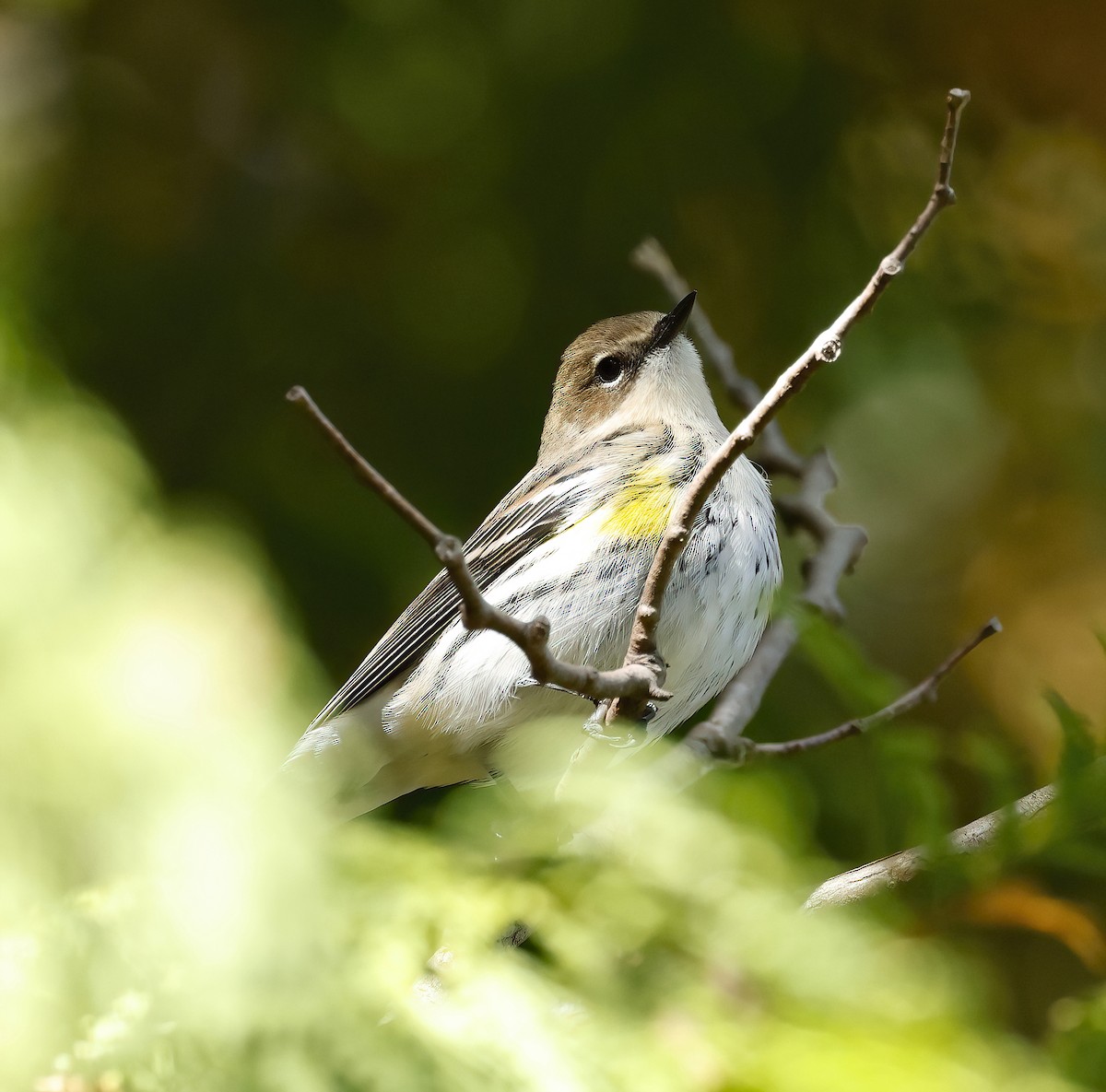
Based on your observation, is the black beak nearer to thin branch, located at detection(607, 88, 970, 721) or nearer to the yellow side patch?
the yellow side patch

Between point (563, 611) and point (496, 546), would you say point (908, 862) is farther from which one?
point (496, 546)

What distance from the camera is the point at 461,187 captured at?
2982 mm

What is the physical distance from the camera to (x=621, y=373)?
3096 mm

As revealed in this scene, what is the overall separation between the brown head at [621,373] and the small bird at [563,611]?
0.06 meters

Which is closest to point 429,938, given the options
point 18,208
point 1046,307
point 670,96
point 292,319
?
point 292,319

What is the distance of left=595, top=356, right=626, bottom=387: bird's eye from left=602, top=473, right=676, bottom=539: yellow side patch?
2.26 feet

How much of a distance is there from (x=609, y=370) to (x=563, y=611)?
0.94 meters

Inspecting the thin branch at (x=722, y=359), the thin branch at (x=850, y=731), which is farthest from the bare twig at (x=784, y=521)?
the thin branch at (x=850, y=731)

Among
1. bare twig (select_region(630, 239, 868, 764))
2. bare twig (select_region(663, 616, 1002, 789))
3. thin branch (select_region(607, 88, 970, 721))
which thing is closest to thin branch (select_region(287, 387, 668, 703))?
thin branch (select_region(607, 88, 970, 721))

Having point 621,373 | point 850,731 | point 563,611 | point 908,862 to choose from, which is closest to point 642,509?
point 563,611

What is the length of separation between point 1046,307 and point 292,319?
2.00m

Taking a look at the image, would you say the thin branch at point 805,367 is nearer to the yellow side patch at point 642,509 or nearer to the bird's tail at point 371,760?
the yellow side patch at point 642,509

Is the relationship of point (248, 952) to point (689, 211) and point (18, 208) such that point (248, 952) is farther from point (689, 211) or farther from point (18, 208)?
point (689, 211)

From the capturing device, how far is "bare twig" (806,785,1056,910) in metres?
1.60
